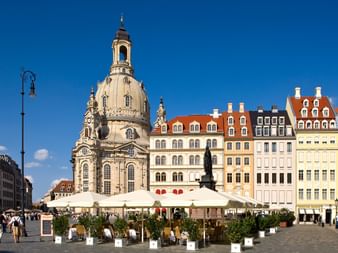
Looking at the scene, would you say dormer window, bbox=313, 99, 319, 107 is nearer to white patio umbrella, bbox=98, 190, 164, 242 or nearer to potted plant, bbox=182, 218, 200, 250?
white patio umbrella, bbox=98, 190, 164, 242

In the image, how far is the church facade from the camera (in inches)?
4488

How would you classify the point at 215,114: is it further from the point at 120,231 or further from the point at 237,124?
the point at 120,231

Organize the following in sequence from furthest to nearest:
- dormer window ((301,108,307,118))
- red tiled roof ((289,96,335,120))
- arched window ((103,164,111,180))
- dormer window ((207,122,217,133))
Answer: arched window ((103,164,111,180)), dormer window ((207,122,217,133)), dormer window ((301,108,307,118)), red tiled roof ((289,96,335,120))

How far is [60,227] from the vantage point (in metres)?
A: 33.3

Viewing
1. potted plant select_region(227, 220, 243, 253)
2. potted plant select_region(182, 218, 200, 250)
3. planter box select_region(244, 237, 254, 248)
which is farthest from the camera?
planter box select_region(244, 237, 254, 248)

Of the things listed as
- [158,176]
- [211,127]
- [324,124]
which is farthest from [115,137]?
[324,124]

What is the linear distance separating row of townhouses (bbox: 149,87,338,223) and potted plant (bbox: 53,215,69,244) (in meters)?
52.3

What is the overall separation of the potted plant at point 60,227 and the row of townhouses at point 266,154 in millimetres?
52302

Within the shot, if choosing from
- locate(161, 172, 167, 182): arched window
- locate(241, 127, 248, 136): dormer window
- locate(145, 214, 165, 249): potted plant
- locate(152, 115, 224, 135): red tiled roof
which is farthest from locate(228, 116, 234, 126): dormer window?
locate(145, 214, 165, 249): potted plant

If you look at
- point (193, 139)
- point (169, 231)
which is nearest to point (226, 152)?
point (193, 139)

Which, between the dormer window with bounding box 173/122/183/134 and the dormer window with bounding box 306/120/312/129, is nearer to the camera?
the dormer window with bounding box 306/120/312/129

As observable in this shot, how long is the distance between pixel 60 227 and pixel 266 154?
2198 inches

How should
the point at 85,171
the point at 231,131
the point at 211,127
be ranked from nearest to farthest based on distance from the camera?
the point at 231,131
the point at 211,127
the point at 85,171

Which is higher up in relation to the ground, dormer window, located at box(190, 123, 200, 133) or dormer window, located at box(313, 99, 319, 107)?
dormer window, located at box(313, 99, 319, 107)
